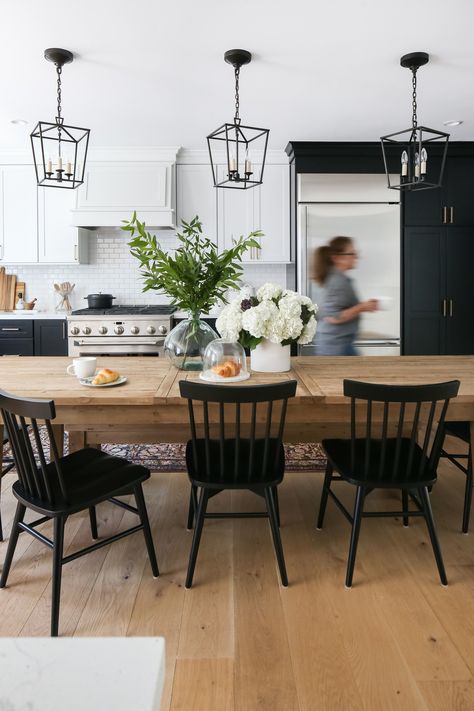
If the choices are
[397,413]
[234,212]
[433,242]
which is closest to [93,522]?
[397,413]

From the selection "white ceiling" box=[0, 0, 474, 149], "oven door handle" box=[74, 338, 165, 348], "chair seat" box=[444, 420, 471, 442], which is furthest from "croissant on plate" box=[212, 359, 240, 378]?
"oven door handle" box=[74, 338, 165, 348]

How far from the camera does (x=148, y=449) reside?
396cm

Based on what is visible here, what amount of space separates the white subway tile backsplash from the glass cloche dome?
11.2 ft

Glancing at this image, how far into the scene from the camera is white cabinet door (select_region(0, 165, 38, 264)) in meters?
5.48

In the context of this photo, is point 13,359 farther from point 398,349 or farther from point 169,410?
point 398,349

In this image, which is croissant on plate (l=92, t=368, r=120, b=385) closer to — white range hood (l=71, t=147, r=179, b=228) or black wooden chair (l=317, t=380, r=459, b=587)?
black wooden chair (l=317, t=380, r=459, b=587)

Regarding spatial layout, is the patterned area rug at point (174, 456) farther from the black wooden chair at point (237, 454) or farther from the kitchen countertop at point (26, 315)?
the kitchen countertop at point (26, 315)


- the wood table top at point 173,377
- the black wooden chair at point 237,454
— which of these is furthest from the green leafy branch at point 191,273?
the black wooden chair at point 237,454

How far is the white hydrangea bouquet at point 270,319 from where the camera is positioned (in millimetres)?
2459

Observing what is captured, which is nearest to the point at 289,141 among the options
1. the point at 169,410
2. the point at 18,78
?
the point at 18,78

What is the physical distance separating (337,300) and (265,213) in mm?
1189

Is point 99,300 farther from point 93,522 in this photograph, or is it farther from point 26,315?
point 93,522

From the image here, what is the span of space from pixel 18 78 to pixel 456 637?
3.90 metres

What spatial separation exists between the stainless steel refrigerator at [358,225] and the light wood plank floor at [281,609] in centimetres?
261
